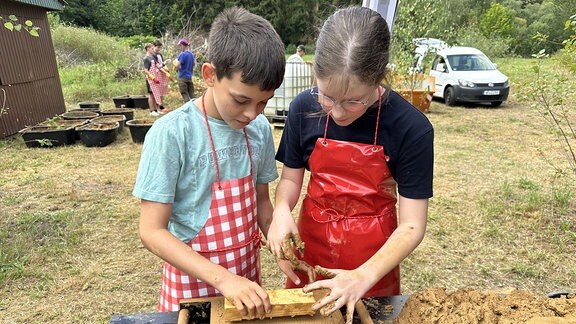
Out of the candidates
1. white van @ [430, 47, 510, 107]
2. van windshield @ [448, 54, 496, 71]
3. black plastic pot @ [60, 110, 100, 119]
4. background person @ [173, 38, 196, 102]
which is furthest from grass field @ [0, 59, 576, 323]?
van windshield @ [448, 54, 496, 71]

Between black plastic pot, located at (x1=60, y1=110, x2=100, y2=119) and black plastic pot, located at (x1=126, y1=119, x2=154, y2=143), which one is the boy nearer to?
black plastic pot, located at (x1=126, y1=119, x2=154, y2=143)

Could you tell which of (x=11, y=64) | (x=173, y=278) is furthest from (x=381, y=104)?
(x=11, y=64)

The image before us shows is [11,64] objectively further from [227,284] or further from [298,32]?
[298,32]

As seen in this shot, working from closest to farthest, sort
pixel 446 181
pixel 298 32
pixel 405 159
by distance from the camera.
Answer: pixel 405 159 → pixel 446 181 → pixel 298 32

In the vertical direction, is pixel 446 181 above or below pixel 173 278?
below

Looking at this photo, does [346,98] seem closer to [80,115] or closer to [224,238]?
[224,238]

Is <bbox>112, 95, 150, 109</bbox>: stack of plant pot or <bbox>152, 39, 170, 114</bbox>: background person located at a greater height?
<bbox>152, 39, 170, 114</bbox>: background person

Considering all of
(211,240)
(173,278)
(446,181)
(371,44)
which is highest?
(371,44)

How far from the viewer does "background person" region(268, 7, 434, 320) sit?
49.3 inches

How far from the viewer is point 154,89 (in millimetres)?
10289

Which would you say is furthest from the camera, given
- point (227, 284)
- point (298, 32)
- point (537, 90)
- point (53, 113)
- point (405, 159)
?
point (298, 32)

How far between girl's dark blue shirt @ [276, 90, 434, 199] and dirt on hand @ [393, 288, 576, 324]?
1.08ft

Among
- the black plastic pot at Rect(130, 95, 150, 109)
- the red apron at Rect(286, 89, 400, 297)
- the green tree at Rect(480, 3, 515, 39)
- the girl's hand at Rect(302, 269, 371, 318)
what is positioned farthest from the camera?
the green tree at Rect(480, 3, 515, 39)

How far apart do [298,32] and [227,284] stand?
42.4 m
